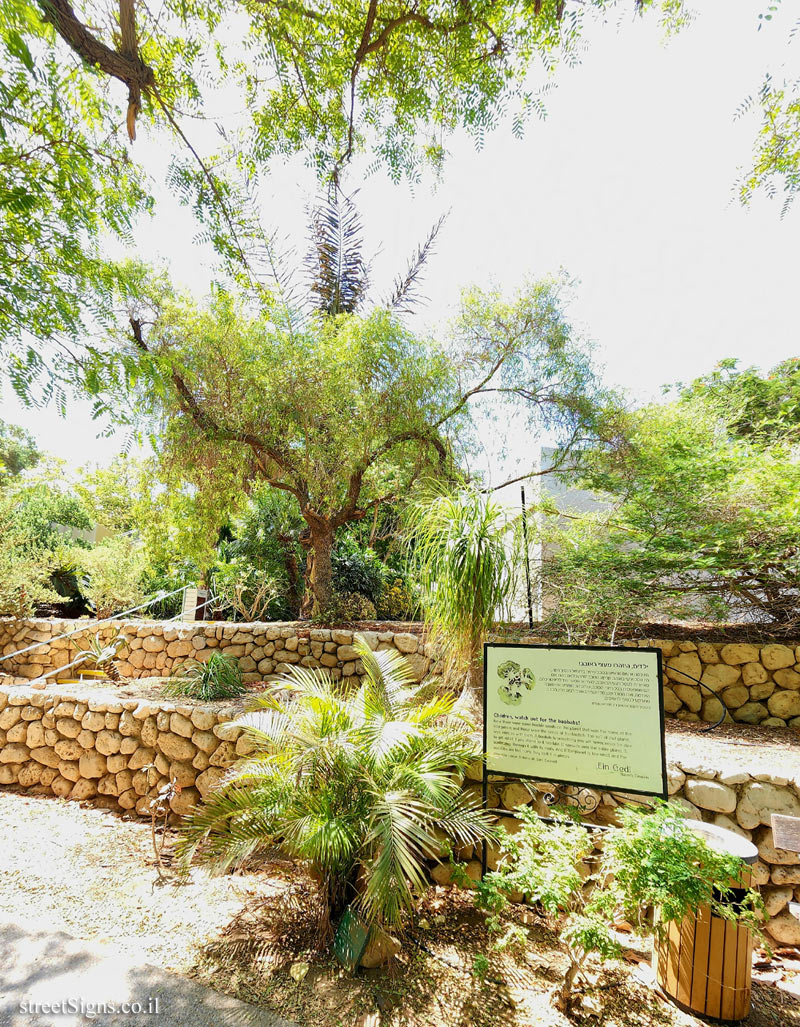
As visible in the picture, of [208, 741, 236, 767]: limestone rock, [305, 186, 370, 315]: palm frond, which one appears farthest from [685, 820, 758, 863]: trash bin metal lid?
[305, 186, 370, 315]: palm frond

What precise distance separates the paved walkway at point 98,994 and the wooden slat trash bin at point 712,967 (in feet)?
5.89

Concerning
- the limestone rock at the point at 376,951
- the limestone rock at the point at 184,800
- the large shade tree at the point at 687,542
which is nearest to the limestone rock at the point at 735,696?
the large shade tree at the point at 687,542

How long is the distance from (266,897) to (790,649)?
4.73 meters

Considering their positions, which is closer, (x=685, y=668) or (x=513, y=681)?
(x=513, y=681)

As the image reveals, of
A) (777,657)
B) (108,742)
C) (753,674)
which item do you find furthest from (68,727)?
(777,657)

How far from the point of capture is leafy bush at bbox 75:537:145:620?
8.39 m

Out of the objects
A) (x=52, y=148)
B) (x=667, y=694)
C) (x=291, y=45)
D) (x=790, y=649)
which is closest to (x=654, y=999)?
(x=667, y=694)

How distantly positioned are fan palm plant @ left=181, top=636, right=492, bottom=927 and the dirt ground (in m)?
0.27

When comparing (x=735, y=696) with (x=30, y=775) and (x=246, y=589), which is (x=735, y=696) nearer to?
(x=246, y=589)

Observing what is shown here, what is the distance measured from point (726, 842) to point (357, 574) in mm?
6221

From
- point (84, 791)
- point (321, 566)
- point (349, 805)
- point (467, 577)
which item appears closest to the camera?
point (349, 805)

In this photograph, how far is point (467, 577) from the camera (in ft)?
13.0

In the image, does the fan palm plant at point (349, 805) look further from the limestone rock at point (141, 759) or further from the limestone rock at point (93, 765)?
the limestone rock at point (93, 765)

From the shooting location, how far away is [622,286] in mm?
6625
